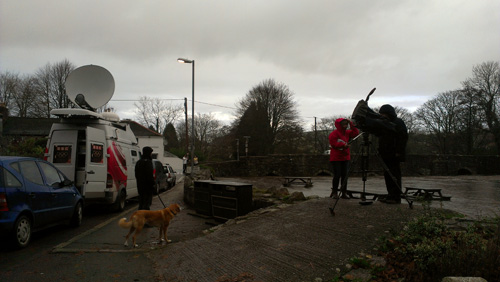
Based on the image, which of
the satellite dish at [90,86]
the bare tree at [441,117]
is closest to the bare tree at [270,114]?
the bare tree at [441,117]

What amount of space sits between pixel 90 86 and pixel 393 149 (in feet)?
32.4

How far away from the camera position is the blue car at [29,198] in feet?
17.5

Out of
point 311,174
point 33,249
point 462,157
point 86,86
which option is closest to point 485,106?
point 462,157

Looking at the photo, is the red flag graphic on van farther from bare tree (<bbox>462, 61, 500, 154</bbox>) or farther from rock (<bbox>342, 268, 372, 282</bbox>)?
bare tree (<bbox>462, 61, 500, 154</bbox>)

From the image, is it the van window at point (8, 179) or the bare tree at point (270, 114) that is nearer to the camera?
the van window at point (8, 179)

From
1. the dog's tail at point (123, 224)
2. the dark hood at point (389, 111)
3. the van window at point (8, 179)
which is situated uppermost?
the dark hood at point (389, 111)

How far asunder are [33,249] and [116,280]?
2.63 m

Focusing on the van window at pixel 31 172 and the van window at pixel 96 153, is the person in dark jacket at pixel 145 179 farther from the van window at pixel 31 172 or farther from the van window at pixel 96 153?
the van window at pixel 96 153

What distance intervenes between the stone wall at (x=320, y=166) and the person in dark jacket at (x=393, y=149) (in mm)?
25103

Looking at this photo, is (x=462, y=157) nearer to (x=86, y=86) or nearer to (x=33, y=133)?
(x=86, y=86)

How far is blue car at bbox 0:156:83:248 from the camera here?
5.34m

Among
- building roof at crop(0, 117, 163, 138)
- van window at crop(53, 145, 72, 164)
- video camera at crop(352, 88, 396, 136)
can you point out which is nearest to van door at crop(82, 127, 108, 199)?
van window at crop(53, 145, 72, 164)

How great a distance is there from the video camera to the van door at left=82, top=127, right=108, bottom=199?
7078mm

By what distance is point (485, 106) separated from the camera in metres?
42.3
